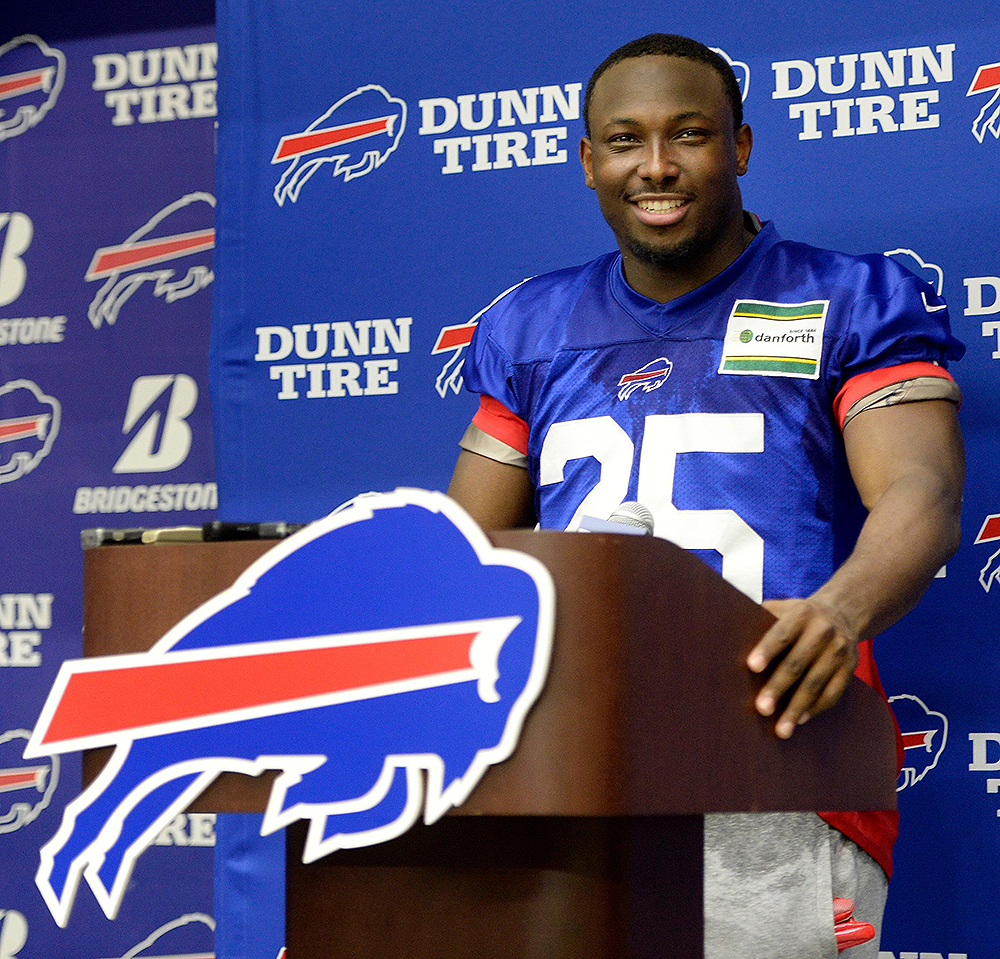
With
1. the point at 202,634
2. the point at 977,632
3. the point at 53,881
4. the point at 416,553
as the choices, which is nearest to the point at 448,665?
the point at 416,553

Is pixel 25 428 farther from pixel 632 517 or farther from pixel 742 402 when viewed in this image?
pixel 632 517

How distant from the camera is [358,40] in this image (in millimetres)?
2371

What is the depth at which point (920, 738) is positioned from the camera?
2.02 meters

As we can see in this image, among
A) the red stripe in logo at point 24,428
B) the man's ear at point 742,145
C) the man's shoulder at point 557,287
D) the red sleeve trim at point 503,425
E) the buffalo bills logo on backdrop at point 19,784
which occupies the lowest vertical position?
the buffalo bills logo on backdrop at point 19,784

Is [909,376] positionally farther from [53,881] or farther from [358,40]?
[358,40]

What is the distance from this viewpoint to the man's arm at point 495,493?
1699 millimetres

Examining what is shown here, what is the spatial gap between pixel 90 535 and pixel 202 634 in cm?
15

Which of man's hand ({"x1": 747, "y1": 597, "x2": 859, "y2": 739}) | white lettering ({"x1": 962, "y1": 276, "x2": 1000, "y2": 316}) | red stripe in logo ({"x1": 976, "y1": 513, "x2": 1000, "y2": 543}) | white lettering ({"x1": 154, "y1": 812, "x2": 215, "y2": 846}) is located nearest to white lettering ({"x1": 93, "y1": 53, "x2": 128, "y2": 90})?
white lettering ({"x1": 154, "y1": 812, "x2": 215, "y2": 846})

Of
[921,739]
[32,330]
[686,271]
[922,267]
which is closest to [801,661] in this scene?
[686,271]

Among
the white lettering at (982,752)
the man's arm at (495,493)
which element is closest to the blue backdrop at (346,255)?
the white lettering at (982,752)

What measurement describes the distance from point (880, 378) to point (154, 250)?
2.06 m

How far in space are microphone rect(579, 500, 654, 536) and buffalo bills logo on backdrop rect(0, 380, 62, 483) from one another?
2325 millimetres

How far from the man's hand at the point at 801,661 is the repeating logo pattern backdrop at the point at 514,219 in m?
1.12

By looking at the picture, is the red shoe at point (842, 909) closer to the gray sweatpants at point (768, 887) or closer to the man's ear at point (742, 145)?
the gray sweatpants at point (768, 887)
